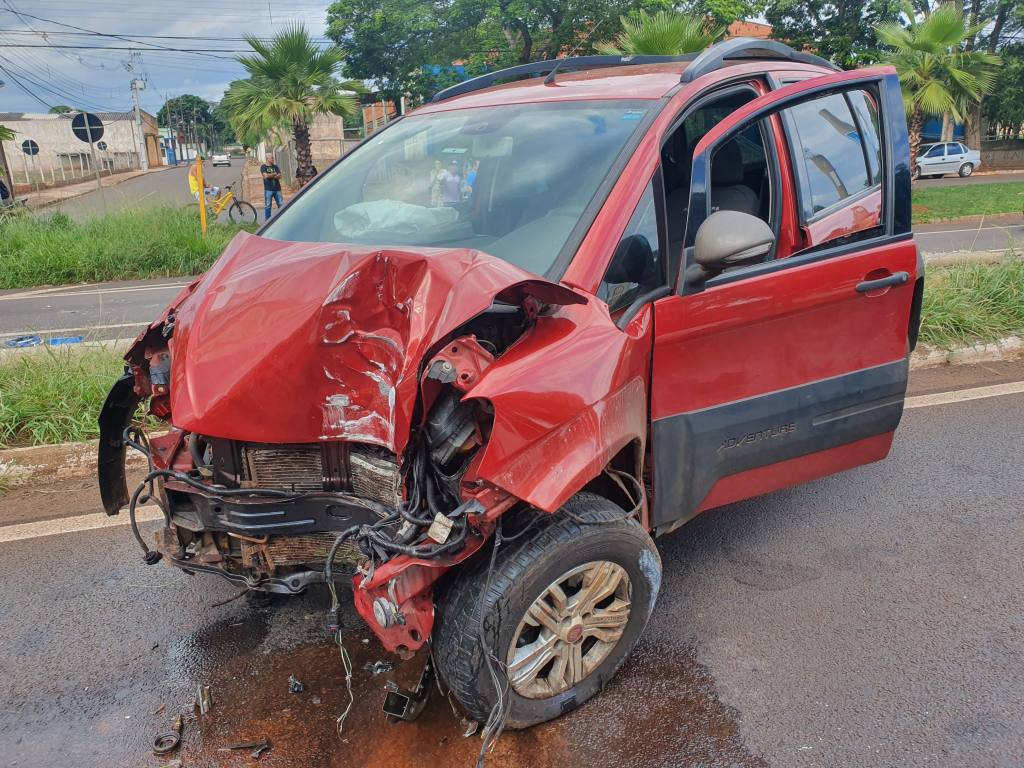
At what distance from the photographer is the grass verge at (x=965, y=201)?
18391mm

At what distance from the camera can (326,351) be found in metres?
2.48

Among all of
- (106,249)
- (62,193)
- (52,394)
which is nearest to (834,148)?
(52,394)

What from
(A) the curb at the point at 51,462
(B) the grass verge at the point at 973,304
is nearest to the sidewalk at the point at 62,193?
(A) the curb at the point at 51,462

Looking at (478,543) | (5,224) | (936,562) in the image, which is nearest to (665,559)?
(936,562)

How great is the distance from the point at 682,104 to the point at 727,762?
7.51ft

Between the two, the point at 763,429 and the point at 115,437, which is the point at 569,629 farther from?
the point at 115,437

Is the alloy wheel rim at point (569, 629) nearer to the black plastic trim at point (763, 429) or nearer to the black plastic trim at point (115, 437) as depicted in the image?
the black plastic trim at point (763, 429)

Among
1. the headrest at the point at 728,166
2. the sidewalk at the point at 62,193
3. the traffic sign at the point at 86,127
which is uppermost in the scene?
the traffic sign at the point at 86,127

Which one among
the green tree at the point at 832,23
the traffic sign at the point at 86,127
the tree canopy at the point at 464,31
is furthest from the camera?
the green tree at the point at 832,23

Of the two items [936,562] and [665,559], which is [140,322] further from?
[936,562]

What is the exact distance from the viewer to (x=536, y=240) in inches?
113

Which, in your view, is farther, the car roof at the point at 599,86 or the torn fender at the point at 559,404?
the car roof at the point at 599,86

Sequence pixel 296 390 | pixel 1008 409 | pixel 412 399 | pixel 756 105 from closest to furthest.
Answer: pixel 412 399, pixel 296 390, pixel 756 105, pixel 1008 409

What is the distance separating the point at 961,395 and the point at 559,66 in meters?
3.65
